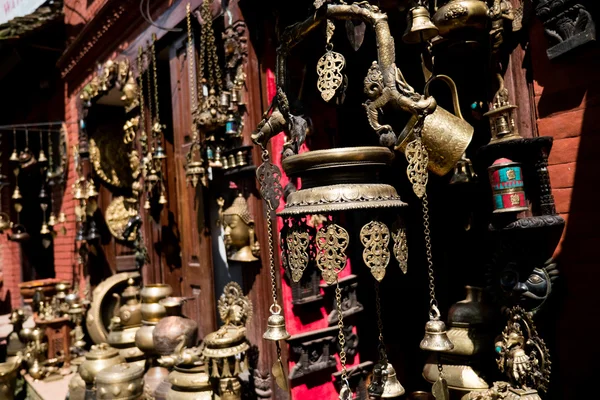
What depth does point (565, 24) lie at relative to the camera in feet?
6.97

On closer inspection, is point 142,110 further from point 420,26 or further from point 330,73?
point 420,26

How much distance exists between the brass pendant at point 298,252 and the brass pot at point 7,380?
4.53 m

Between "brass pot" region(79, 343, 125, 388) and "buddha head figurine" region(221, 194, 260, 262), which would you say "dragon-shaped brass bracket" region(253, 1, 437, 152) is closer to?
"buddha head figurine" region(221, 194, 260, 262)

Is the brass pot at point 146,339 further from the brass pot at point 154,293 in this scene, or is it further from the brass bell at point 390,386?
the brass bell at point 390,386

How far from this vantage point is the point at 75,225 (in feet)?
23.9

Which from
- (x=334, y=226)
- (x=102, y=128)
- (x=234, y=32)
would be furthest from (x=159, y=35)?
(x=334, y=226)

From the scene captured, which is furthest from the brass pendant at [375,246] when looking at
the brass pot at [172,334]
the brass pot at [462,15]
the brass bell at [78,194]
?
the brass bell at [78,194]

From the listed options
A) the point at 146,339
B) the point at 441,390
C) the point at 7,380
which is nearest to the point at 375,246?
the point at 441,390

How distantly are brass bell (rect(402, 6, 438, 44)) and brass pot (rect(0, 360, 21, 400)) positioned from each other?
5.31 metres

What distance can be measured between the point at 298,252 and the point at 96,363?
3255 mm

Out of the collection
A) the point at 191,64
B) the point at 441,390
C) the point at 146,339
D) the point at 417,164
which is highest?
the point at 191,64

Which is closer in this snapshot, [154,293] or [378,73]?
[378,73]

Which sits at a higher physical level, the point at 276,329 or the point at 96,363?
the point at 276,329

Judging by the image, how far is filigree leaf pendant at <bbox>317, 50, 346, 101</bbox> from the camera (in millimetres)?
2078
